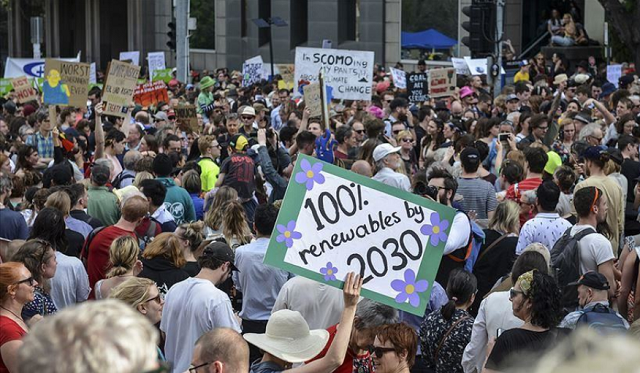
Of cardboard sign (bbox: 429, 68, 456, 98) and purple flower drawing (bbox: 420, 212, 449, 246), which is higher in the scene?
cardboard sign (bbox: 429, 68, 456, 98)

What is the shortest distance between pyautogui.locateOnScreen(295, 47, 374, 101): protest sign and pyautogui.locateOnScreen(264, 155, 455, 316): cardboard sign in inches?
474

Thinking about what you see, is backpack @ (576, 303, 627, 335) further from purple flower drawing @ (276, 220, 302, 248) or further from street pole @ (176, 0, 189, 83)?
street pole @ (176, 0, 189, 83)

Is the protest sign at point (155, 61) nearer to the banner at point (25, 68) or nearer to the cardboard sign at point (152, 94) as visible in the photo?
the banner at point (25, 68)

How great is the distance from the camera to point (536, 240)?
25.4ft

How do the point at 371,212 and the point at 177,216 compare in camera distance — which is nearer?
the point at 371,212

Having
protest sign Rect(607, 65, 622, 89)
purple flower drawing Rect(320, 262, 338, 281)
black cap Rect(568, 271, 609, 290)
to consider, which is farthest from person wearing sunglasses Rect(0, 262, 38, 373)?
protest sign Rect(607, 65, 622, 89)

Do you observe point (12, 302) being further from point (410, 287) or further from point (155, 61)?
point (155, 61)

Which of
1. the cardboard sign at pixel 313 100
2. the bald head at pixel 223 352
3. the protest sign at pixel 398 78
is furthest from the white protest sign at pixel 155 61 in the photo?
the bald head at pixel 223 352

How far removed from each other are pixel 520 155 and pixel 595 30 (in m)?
24.7

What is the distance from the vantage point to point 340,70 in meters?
18.5

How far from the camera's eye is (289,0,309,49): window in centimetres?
3950

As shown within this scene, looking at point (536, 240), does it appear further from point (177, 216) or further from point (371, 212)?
point (177, 216)

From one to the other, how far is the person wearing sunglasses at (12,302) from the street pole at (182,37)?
70.7ft

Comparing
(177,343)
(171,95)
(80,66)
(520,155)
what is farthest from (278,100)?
(177,343)
